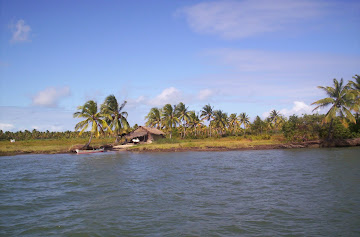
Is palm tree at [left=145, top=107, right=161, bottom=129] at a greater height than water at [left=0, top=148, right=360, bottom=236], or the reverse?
palm tree at [left=145, top=107, right=161, bottom=129]

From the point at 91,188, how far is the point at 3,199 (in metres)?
3.94

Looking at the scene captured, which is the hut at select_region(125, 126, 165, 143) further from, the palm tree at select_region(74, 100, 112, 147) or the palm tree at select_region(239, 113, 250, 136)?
the palm tree at select_region(239, 113, 250, 136)

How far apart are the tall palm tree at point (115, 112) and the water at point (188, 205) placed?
25.6 meters

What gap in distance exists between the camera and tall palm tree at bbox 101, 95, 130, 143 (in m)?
42.3

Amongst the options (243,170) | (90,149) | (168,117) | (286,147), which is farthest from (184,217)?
(168,117)

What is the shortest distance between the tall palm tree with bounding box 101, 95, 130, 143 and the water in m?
25.6

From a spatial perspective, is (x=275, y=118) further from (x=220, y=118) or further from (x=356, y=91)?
(x=356, y=91)

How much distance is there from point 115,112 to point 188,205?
114 feet

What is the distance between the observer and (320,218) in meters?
8.54

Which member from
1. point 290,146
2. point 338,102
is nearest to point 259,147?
point 290,146

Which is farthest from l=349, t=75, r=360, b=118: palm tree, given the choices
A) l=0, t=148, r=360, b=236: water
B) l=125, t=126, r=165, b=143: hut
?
l=125, t=126, r=165, b=143: hut

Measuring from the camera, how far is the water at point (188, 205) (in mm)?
8016

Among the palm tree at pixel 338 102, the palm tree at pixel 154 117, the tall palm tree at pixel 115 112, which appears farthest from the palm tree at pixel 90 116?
the palm tree at pixel 338 102

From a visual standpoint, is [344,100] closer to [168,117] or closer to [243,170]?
[243,170]
